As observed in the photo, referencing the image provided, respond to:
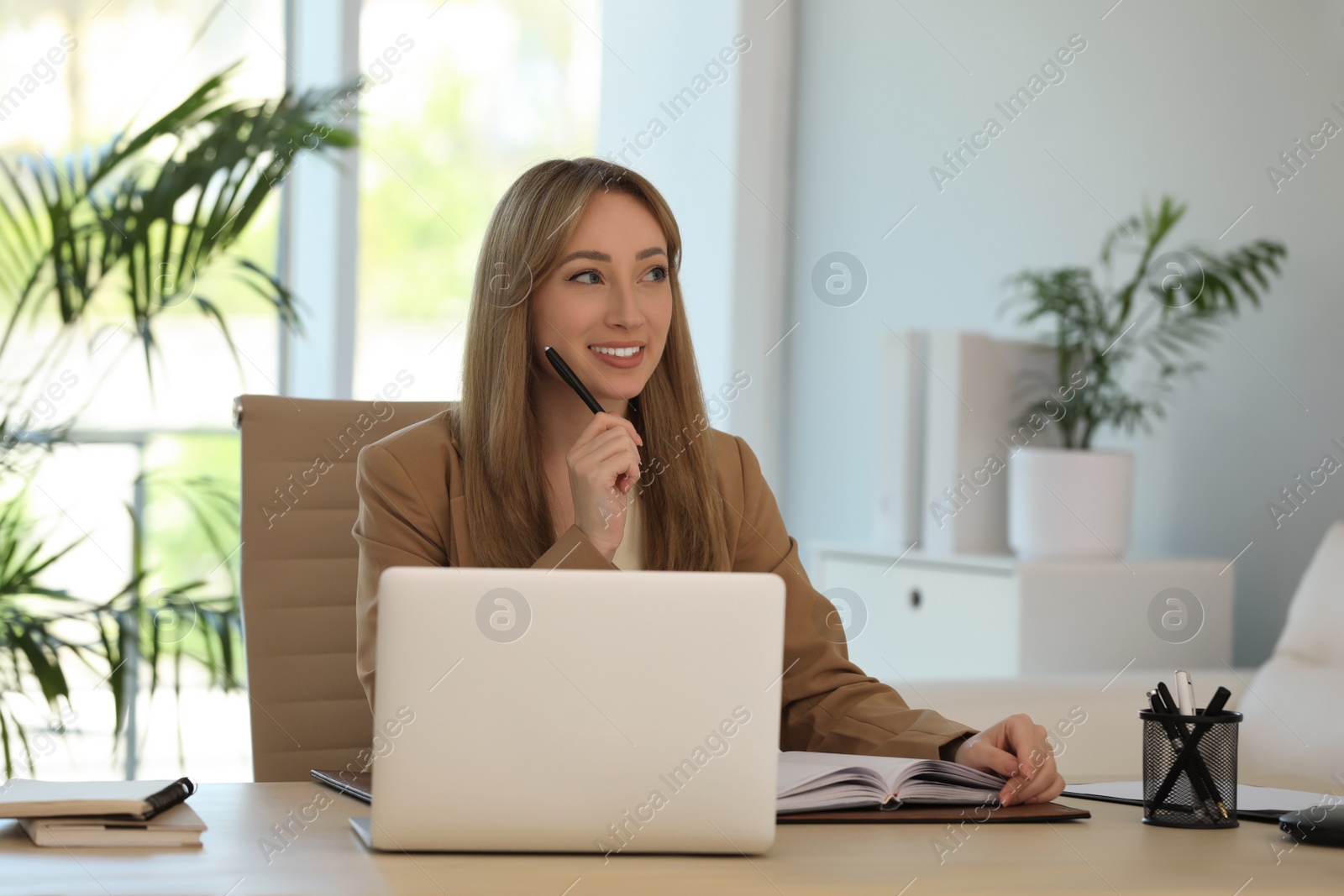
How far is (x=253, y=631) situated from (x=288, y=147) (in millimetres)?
1087

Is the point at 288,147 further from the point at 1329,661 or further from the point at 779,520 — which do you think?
the point at 1329,661

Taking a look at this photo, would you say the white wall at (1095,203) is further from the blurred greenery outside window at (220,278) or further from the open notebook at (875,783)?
the open notebook at (875,783)

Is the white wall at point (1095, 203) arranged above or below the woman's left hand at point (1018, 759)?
above

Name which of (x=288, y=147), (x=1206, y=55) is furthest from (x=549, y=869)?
(x=1206, y=55)

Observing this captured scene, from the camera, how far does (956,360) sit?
3078 millimetres

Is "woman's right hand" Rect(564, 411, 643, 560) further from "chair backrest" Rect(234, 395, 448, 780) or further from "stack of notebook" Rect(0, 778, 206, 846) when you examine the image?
"stack of notebook" Rect(0, 778, 206, 846)

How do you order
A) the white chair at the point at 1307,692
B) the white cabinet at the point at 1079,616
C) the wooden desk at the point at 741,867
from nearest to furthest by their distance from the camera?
the wooden desk at the point at 741,867, the white chair at the point at 1307,692, the white cabinet at the point at 1079,616

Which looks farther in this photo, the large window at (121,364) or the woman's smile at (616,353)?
the large window at (121,364)

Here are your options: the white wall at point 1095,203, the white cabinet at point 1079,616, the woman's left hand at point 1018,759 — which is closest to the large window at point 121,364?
the white wall at point 1095,203

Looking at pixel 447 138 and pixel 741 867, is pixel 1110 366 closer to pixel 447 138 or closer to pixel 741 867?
pixel 741 867

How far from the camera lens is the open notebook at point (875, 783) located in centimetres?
109

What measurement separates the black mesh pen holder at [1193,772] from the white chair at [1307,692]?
0.98 metres

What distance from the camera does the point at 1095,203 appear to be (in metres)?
3.39

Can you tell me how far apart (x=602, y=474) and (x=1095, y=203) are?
2364 millimetres
